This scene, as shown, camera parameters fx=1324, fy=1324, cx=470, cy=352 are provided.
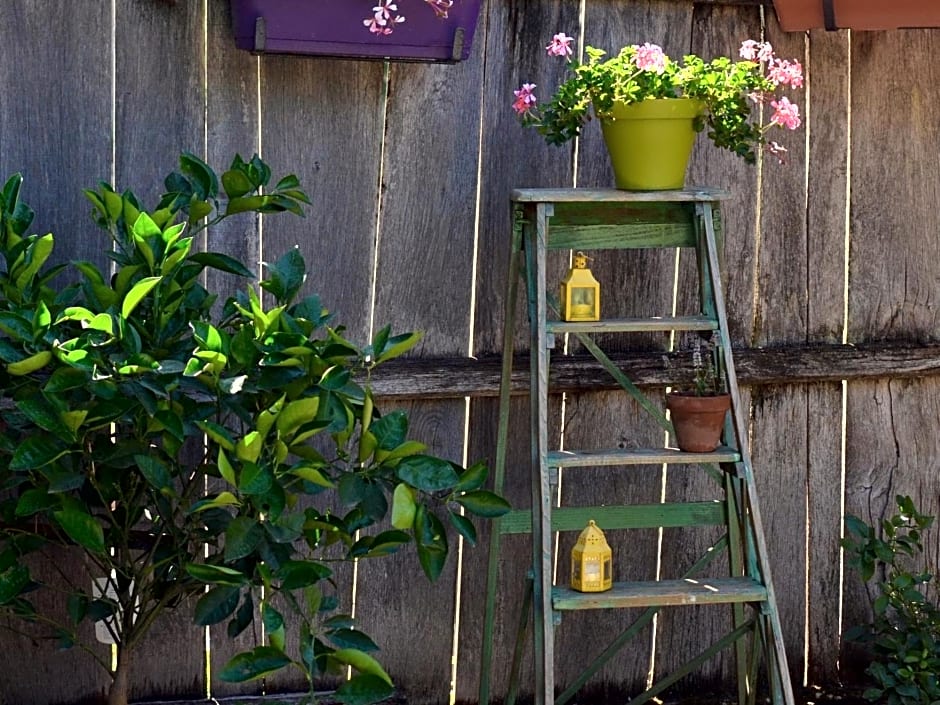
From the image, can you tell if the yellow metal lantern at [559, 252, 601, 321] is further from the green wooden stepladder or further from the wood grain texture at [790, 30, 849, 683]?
the wood grain texture at [790, 30, 849, 683]

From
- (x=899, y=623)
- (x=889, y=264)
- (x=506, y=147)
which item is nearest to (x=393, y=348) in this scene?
(x=506, y=147)

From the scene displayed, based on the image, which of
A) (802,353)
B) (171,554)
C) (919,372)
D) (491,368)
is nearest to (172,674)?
(171,554)

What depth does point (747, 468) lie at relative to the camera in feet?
9.48

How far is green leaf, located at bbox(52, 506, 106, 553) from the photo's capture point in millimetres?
2475

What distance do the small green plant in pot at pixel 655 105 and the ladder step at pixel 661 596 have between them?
875 mm

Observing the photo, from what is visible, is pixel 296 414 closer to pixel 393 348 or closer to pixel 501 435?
pixel 393 348

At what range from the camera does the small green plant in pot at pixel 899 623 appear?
3389 mm

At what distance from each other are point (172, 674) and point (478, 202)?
1381 mm

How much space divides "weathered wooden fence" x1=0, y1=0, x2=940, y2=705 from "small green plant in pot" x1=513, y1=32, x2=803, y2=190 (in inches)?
14.2

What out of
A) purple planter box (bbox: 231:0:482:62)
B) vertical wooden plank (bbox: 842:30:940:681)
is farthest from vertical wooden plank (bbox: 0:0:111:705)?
vertical wooden plank (bbox: 842:30:940:681)

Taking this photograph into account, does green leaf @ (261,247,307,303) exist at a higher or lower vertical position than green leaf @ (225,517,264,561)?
higher

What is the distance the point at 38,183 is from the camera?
301 cm

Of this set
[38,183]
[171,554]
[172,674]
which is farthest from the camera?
[172,674]

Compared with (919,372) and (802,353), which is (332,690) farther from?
(919,372)
